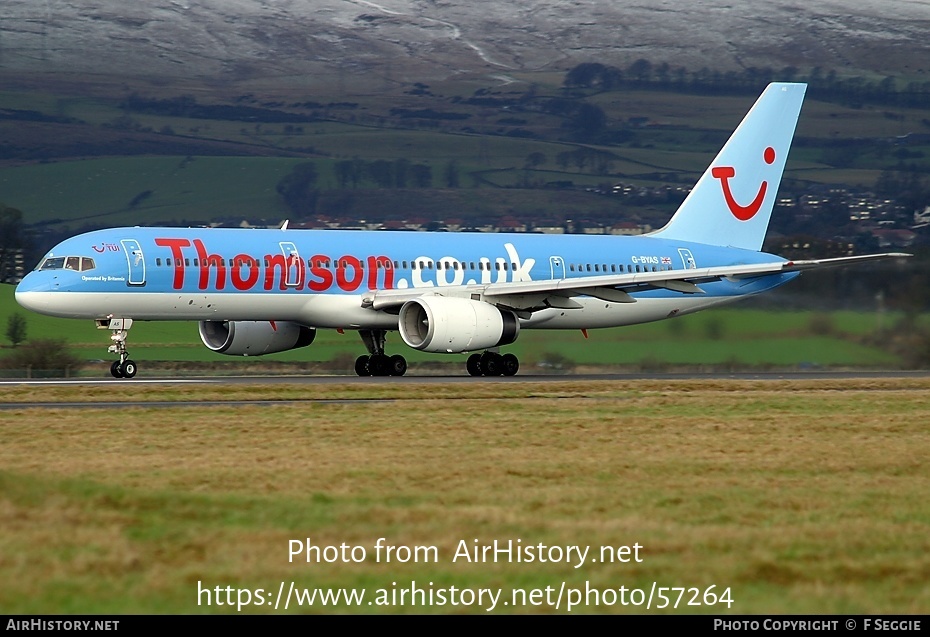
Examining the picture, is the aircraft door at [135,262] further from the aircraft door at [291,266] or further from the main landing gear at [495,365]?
the main landing gear at [495,365]

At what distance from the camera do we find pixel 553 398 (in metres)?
29.4

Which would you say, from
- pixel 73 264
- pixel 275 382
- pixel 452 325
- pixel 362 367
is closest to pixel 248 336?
pixel 362 367

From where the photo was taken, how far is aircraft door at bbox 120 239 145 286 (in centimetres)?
3459

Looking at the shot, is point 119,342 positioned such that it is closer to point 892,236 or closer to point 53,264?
point 53,264

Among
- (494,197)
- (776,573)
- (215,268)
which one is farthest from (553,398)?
(494,197)

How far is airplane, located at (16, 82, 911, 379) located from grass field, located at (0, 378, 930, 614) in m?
9.84

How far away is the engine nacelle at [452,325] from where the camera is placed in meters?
35.3

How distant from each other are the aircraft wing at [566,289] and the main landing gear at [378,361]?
2038 millimetres

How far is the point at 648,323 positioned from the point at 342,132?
141224 millimetres

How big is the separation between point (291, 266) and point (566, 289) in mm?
6912

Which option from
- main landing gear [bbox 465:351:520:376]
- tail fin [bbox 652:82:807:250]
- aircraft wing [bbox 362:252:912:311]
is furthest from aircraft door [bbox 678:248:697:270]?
main landing gear [bbox 465:351:520:376]

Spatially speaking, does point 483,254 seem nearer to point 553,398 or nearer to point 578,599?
point 553,398

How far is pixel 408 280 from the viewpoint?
38.3 m

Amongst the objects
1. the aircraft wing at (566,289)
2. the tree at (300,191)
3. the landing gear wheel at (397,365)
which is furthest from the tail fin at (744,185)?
the tree at (300,191)
